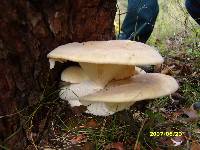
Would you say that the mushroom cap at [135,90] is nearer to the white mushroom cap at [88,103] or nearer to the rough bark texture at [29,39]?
the white mushroom cap at [88,103]

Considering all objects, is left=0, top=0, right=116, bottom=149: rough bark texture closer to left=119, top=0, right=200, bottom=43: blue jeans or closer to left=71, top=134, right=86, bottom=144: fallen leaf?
left=71, top=134, right=86, bottom=144: fallen leaf

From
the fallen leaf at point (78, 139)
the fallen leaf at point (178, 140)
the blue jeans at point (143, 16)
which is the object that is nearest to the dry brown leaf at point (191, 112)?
the fallen leaf at point (178, 140)

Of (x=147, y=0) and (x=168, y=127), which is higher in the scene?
(x=147, y=0)

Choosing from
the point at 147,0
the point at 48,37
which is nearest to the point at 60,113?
the point at 48,37

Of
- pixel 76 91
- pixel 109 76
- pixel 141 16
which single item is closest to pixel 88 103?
pixel 76 91

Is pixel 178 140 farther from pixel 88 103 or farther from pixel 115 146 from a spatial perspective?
pixel 88 103

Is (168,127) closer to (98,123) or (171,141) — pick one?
(171,141)
